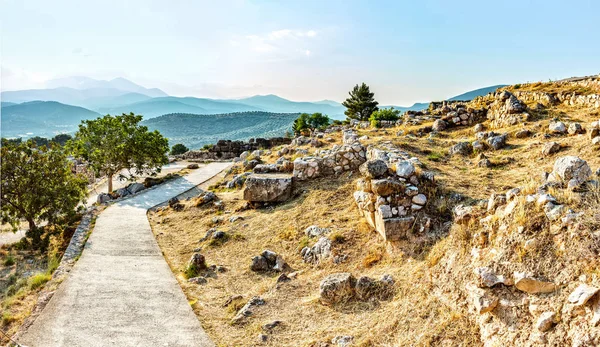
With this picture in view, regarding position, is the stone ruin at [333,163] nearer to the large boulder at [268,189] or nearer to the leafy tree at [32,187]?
the large boulder at [268,189]

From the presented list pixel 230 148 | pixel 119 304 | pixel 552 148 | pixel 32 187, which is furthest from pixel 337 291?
pixel 230 148

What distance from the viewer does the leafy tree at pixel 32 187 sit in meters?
11.8

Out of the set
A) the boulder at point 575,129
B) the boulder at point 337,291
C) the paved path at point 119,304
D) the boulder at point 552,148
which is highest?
the boulder at point 575,129

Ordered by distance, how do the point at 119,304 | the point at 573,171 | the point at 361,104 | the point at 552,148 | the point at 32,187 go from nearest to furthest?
the point at 573,171 < the point at 119,304 < the point at 552,148 < the point at 32,187 < the point at 361,104

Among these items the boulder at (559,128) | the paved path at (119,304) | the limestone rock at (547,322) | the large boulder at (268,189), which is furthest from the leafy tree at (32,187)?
the boulder at (559,128)

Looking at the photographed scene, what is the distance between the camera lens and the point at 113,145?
19.8m

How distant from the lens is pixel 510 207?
4926 mm

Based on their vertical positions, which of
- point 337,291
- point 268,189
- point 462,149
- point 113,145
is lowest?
point 337,291

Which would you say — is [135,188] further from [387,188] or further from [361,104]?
[361,104]

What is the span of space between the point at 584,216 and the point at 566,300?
3.25 ft

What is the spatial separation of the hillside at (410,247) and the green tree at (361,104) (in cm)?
4138

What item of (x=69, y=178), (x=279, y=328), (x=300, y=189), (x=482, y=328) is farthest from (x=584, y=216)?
(x=69, y=178)

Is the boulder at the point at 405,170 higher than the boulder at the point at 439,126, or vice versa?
the boulder at the point at 439,126

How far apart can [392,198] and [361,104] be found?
48.2 metres
